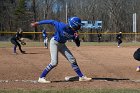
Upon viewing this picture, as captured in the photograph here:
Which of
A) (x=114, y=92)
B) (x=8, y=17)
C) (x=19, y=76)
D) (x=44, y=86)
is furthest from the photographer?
(x=8, y=17)

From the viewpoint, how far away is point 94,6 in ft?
248

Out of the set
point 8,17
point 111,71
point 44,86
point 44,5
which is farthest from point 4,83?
point 44,5

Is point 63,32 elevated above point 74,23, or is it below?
below

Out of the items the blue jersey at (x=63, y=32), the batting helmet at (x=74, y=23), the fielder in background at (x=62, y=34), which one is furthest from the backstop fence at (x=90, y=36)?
the batting helmet at (x=74, y=23)

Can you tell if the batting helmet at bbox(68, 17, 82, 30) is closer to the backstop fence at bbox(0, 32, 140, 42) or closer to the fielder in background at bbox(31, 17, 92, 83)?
the fielder in background at bbox(31, 17, 92, 83)

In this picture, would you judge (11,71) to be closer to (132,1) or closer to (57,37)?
(57,37)

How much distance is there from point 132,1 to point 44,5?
17960 millimetres

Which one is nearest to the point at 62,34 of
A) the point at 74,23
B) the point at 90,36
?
the point at 74,23

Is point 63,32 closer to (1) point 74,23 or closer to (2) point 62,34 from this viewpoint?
(2) point 62,34

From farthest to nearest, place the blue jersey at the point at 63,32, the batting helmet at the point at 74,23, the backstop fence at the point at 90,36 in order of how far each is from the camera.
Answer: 1. the backstop fence at the point at 90,36
2. the blue jersey at the point at 63,32
3. the batting helmet at the point at 74,23

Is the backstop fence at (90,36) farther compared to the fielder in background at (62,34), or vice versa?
the backstop fence at (90,36)

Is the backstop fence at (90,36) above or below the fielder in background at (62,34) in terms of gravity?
below

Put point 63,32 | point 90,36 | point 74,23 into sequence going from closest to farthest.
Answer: point 74,23, point 63,32, point 90,36

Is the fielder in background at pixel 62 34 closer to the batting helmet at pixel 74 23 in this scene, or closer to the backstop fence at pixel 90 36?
the batting helmet at pixel 74 23
